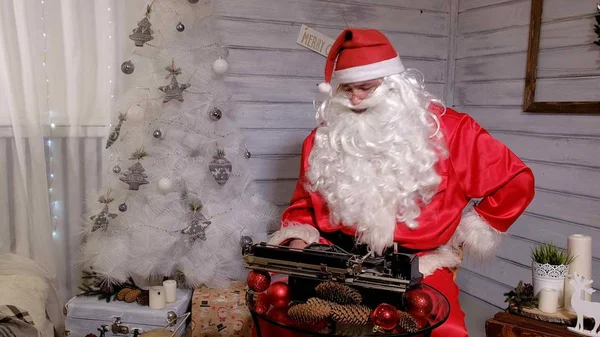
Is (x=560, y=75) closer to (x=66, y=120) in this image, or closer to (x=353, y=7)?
(x=353, y=7)

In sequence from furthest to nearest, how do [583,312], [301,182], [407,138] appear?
[301,182] → [407,138] → [583,312]

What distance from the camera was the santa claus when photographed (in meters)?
1.88

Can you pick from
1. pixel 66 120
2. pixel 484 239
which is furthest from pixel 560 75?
pixel 66 120

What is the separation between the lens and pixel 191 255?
2.32m

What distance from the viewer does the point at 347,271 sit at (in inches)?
59.4

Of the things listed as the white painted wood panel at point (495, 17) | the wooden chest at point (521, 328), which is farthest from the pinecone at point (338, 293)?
the white painted wood panel at point (495, 17)

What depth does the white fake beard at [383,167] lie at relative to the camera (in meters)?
1.88

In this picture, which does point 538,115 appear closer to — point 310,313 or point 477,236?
point 477,236

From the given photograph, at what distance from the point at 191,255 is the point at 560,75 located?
1.76 metres

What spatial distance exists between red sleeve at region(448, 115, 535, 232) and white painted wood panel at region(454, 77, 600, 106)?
2.20 ft

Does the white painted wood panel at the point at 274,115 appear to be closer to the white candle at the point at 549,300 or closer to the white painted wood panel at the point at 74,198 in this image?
the white painted wood panel at the point at 74,198

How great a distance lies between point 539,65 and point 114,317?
212 cm

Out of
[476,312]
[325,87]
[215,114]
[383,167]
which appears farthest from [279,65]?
[476,312]

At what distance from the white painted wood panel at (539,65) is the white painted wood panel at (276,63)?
0.80 metres
